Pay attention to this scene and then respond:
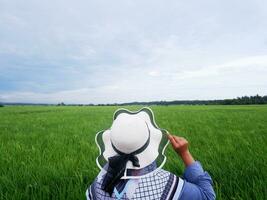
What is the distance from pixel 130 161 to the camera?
6.27 feet

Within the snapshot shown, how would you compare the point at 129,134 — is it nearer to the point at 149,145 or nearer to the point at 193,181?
the point at 149,145

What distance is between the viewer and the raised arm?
1.98 meters

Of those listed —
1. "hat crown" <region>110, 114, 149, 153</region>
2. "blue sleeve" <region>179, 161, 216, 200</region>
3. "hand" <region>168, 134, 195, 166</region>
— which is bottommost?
"blue sleeve" <region>179, 161, 216, 200</region>

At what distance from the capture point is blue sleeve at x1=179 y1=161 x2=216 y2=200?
1980 millimetres

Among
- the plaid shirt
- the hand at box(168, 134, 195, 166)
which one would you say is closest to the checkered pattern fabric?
the plaid shirt

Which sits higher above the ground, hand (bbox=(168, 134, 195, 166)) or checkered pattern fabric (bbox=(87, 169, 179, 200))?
hand (bbox=(168, 134, 195, 166))

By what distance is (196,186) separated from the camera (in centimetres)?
203

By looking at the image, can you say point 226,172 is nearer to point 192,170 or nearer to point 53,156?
point 192,170

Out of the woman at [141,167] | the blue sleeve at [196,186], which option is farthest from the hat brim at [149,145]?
the blue sleeve at [196,186]

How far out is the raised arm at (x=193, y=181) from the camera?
1.98m

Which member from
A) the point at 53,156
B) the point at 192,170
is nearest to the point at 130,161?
the point at 192,170

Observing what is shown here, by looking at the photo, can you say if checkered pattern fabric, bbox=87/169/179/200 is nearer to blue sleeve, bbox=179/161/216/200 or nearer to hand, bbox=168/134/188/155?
blue sleeve, bbox=179/161/216/200

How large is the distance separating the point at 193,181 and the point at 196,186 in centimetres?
6

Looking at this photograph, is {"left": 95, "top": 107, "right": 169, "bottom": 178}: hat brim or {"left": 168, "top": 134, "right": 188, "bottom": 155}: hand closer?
{"left": 95, "top": 107, "right": 169, "bottom": 178}: hat brim
